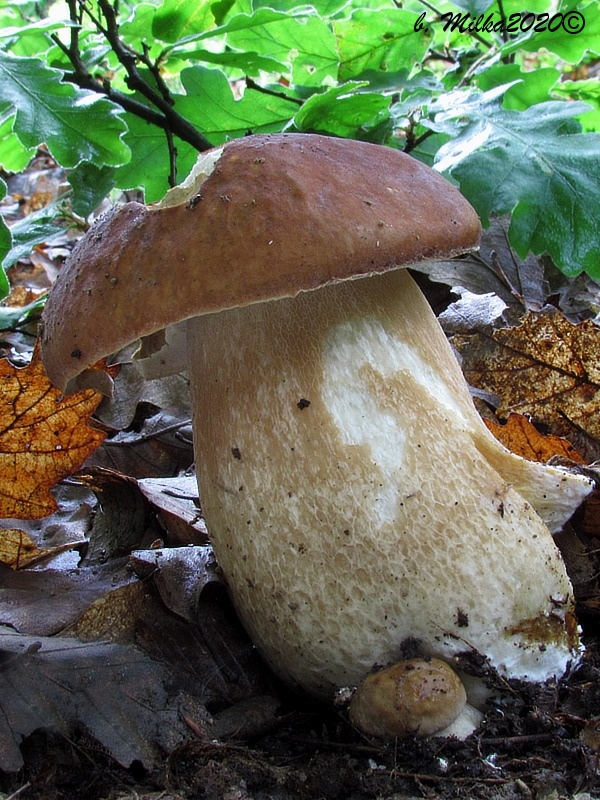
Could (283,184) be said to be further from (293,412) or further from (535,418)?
(535,418)

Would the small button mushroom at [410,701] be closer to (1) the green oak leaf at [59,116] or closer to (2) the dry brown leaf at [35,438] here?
(2) the dry brown leaf at [35,438]

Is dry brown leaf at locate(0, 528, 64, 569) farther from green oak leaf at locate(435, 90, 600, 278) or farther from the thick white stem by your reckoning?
green oak leaf at locate(435, 90, 600, 278)

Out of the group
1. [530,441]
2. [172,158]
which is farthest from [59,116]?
[530,441]

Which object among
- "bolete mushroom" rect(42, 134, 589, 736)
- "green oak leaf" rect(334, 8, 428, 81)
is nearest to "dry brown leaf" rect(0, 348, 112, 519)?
"bolete mushroom" rect(42, 134, 589, 736)

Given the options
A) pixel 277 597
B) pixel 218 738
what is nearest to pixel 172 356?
pixel 277 597

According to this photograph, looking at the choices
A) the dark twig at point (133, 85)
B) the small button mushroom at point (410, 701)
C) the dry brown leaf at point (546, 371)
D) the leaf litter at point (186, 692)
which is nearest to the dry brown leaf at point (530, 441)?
the leaf litter at point (186, 692)

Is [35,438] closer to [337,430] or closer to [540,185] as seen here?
[337,430]
